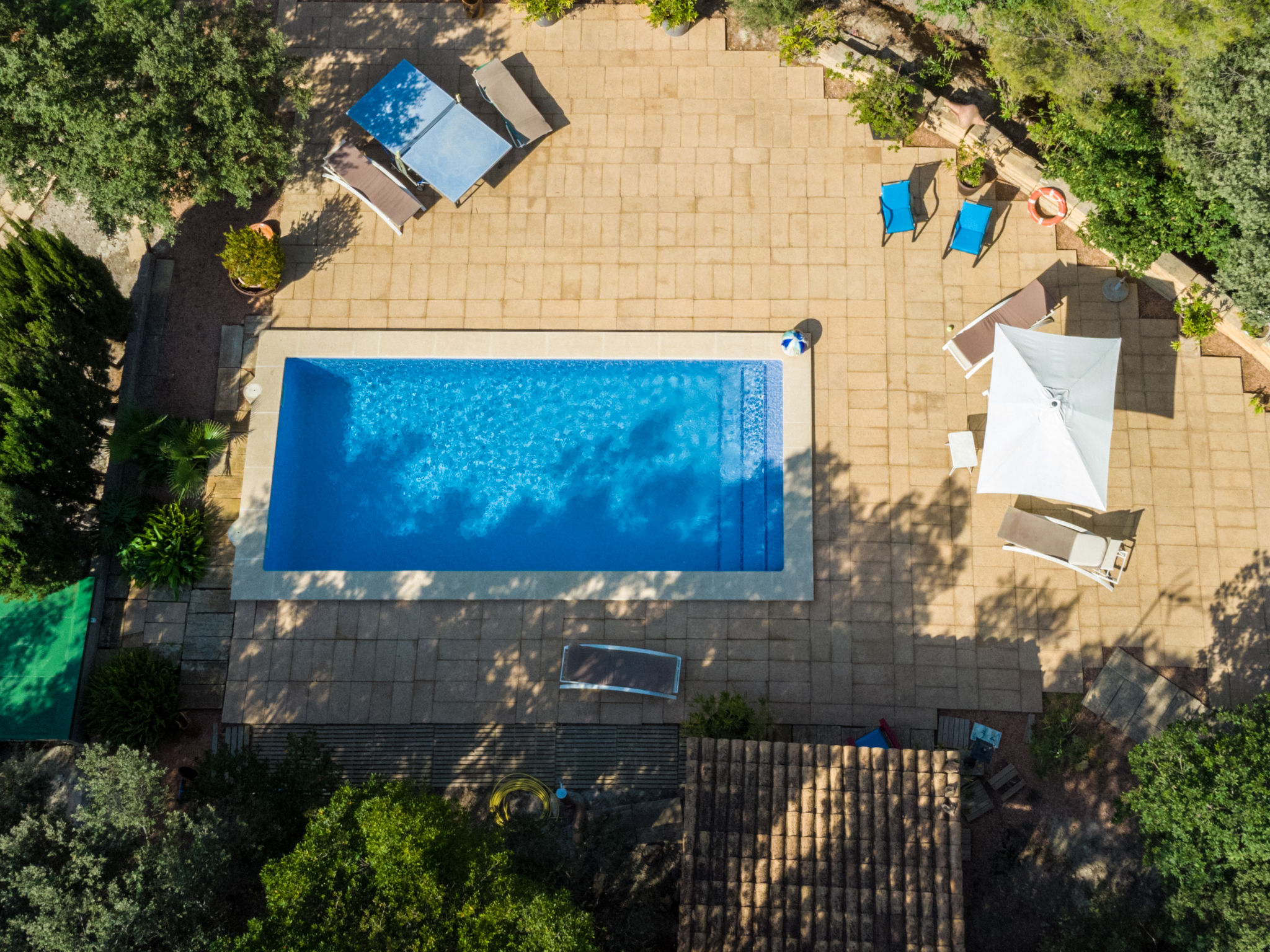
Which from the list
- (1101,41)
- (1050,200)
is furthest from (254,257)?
(1101,41)

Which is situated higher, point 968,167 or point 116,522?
point 968,167

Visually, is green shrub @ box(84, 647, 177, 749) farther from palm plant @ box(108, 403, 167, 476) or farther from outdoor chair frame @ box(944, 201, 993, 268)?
outdoor chair frame @ box(944, 201, 993, 268)

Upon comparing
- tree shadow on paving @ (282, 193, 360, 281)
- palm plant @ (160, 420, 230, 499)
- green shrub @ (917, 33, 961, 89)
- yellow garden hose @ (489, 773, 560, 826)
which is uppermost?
green shrub @ (917, 33, 961, 89)


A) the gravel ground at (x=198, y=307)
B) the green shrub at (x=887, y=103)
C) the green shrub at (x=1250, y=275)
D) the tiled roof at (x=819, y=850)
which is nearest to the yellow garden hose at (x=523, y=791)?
the tiled roof at (x=819, y=850)

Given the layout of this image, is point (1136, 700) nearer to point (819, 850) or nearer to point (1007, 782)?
point (1007, 782)

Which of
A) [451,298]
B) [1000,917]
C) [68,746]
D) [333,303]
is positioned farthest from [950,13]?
[68,746]

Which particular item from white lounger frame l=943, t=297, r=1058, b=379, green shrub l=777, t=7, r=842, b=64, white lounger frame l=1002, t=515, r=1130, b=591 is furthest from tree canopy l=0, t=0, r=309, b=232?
white lounger frame l=1002, t=515, r=1130, b=591
